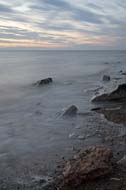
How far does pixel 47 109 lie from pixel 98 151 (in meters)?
9.89

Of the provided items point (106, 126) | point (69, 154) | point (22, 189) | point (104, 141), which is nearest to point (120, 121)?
point (106, 126)

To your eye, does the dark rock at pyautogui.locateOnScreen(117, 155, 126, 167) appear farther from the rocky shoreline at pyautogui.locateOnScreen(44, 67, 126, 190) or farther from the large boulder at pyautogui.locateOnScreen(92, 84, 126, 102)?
the large boulder at pyautogui.locateOnScreen(92, 84, 126, 102)

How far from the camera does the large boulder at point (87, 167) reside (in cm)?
743

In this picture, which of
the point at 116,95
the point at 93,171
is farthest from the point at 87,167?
the point at 116,95

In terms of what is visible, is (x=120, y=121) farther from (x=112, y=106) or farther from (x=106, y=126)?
(x=112, y=106)

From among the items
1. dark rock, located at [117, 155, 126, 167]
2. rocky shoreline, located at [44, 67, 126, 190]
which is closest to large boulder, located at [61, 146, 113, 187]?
rocky shoreline, located at [44, 67, 126, 190]

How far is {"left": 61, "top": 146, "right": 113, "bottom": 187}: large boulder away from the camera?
24.4 ft

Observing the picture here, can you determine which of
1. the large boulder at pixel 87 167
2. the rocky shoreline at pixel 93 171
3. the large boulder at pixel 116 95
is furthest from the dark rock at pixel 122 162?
the large boulder at pixel 116 95

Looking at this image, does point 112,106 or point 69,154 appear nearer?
point 69,154

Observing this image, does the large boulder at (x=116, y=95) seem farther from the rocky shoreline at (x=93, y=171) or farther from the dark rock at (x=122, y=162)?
the dark rock at (x=122, y=162)

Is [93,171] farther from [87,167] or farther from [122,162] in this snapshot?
[122,162]

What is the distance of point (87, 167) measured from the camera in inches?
299

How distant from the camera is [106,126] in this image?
1268cm

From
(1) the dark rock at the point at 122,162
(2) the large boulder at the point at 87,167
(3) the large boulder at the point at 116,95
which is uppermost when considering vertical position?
(3) the large boulder at the point at 116,95
